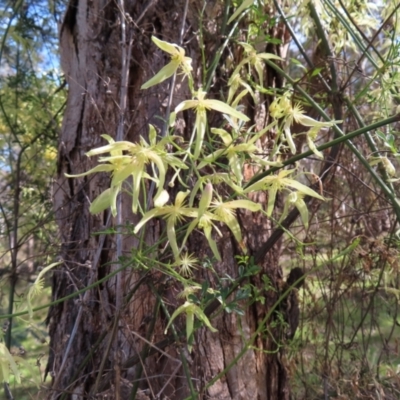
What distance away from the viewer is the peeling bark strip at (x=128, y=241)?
1268mm

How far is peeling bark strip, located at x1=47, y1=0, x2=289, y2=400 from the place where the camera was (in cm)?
127

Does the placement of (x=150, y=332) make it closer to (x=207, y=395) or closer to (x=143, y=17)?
(x=207, y=395)

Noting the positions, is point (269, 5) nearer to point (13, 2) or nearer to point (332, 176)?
point (332, 176)

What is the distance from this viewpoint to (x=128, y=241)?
1.30m

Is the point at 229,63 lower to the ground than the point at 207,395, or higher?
higher

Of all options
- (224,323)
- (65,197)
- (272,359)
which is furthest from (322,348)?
(65,197)

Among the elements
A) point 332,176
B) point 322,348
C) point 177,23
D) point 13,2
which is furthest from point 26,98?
point 322,348

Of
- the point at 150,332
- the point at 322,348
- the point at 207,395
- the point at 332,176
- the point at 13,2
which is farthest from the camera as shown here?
the point at 13,2

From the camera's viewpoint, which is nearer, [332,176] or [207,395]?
[207,395]

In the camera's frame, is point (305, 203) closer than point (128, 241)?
Yes

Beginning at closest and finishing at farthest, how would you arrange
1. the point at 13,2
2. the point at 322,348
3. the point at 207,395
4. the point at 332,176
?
the point at 207,395, the point at 332,176, the point at 322,348, the point at 13,2

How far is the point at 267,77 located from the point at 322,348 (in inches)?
29.9

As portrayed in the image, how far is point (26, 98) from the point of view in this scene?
6.77 ft

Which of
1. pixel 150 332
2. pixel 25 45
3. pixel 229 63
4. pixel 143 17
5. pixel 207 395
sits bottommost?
pixel 207 395
